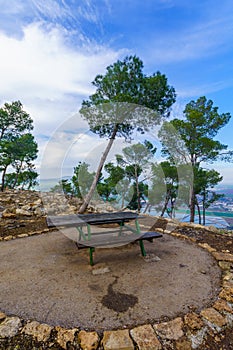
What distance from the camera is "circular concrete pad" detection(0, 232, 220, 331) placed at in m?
1.68

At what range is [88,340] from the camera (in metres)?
1.37

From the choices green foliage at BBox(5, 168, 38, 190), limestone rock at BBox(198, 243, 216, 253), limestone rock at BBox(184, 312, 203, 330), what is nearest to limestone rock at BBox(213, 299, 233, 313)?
limestone rock at BBox(184, 312, 203, 330)

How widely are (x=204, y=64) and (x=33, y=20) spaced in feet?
17.8

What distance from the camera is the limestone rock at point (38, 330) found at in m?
1.40

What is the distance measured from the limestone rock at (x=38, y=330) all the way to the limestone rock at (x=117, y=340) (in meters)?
0.47

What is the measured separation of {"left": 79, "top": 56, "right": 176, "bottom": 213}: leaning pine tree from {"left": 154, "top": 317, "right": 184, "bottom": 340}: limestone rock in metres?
4.96

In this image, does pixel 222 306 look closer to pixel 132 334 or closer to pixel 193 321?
pixel 193 321

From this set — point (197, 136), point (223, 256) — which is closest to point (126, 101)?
point (197, 136)

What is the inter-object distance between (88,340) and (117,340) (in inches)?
9.0

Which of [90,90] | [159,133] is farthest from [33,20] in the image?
[159,133]

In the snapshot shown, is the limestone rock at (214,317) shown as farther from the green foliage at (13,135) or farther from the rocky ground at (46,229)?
the green foliage at (13,135)

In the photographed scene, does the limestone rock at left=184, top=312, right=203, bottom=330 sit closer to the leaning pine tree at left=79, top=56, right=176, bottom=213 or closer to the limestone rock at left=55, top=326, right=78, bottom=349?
the limestone rock at left=55, top=326, right=78, bottom=349

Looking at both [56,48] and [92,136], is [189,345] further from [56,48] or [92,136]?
[56,48]

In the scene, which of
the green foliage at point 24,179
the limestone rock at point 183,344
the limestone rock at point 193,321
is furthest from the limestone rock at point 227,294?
the green foliage at point 24,179
